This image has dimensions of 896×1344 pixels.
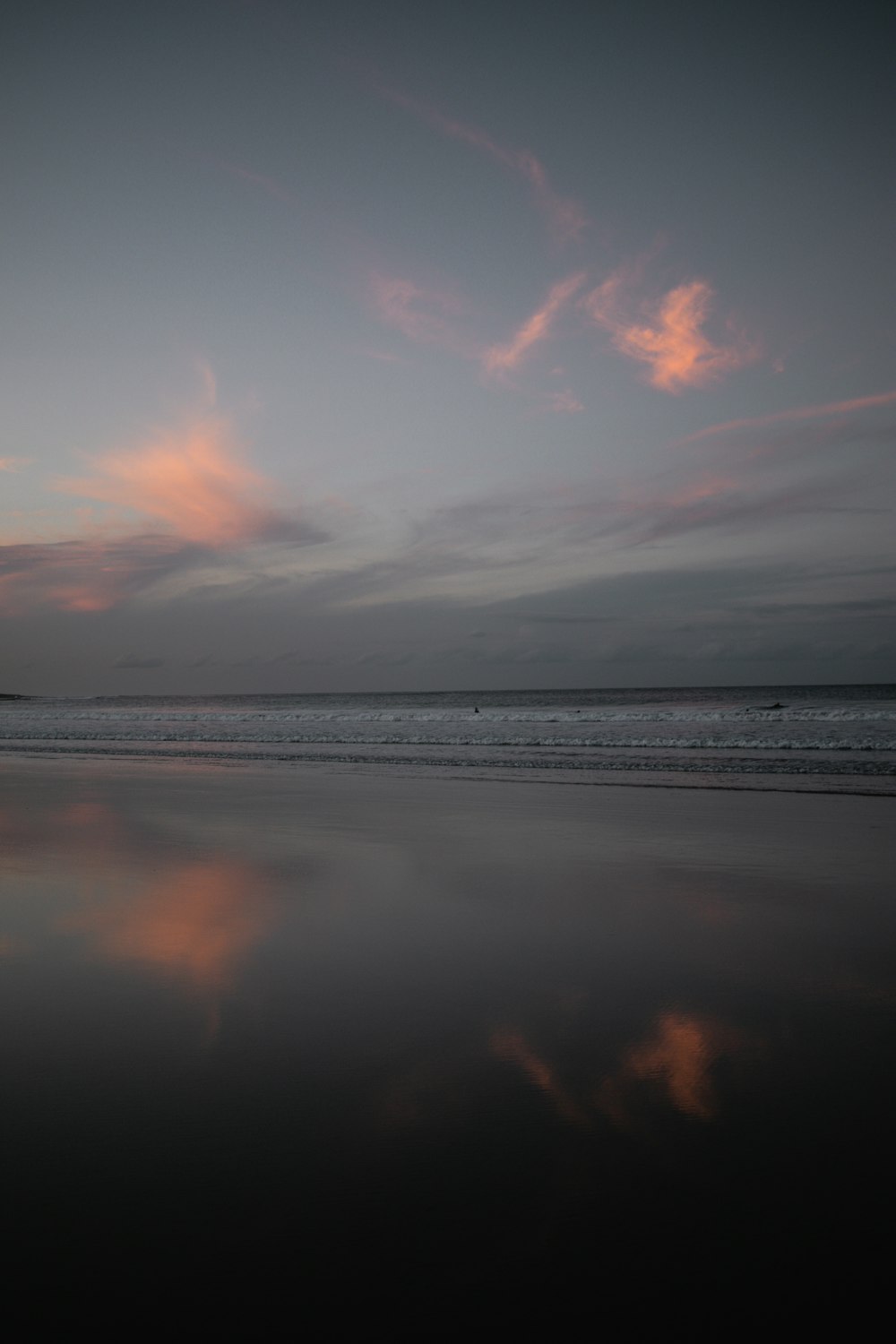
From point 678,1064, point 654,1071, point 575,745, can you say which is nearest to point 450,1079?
point 654,1071

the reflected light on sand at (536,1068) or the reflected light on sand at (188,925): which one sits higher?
the reflected light on sand at (188,925)

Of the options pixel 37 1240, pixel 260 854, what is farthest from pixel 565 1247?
pixel 260 854

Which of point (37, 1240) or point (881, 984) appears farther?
point (881, 984)

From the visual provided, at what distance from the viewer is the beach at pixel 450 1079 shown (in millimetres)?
1996

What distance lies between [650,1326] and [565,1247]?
28 centimetres

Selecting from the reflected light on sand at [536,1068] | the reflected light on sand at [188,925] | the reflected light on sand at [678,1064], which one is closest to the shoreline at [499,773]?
the reflected light on sand at [188,925]

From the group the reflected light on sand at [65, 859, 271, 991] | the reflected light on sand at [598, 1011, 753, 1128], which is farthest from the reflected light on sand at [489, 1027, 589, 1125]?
the reflected light on sand at [65, 859, 271, 991]

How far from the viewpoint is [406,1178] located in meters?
2.29

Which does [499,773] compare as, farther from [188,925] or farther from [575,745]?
[188,925]

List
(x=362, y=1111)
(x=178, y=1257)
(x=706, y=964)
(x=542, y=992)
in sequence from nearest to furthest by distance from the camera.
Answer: (x=178, y=1257), (x=362, y=1111), (x=542, y=992), (x=706, y=964)

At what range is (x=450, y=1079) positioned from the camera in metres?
2.91

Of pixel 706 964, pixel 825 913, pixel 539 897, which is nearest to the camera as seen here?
pixel 706 964

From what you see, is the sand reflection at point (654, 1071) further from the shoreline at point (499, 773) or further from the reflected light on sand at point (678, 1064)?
the shoreline at point (499, 773)

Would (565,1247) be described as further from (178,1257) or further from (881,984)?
(881,984)
